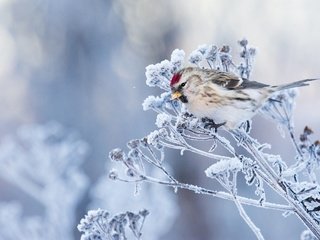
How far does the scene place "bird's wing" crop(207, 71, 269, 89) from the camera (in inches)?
70.4

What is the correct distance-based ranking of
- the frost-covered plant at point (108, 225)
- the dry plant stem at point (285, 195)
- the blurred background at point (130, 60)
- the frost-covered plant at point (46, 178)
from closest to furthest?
the dry plant stem at point (285, 195) < the frost-covered plant at point (108, 225) < the frost-covered plant at point (46, 178) < the blurred background at point (130, 60)

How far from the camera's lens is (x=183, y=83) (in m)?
1.76

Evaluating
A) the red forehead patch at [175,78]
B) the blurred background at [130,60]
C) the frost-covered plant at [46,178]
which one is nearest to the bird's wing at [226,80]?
the red forehead patch at [175,78]

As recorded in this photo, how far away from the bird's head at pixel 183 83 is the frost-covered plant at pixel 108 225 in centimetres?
26

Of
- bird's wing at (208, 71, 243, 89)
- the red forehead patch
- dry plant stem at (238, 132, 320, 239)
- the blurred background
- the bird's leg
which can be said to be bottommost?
dry plant stem at (238, 132, 320, 239)

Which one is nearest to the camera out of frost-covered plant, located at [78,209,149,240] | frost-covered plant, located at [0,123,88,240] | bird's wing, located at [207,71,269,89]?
frost-covered plant, located at [78,209,149,240]

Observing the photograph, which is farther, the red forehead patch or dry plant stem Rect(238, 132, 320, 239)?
the red forehead patch

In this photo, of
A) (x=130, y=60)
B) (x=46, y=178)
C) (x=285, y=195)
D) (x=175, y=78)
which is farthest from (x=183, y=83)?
(x=130, y=60)

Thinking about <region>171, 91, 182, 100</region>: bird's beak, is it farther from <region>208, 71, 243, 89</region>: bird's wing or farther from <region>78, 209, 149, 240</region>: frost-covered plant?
<region>78, 209, 149, 240</region>: frost-covered plant

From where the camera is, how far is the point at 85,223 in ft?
5.41

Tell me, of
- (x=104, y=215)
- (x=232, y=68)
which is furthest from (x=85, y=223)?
(x=232, y=68)

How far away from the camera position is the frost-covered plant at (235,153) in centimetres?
147

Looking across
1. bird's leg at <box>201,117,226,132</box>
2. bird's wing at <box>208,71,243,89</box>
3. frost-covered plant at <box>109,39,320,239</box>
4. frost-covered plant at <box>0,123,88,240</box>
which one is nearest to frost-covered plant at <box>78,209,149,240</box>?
frost-covered plant at <box>109,39,320,239</box>

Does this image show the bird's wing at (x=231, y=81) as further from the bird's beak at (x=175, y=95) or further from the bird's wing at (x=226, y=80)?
the bird's beak at (x=175, y=95)
